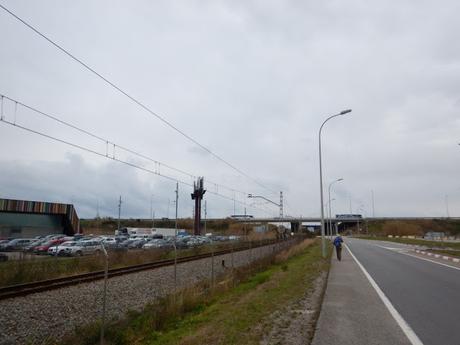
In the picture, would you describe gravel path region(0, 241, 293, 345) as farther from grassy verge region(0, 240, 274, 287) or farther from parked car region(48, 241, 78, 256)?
parked car region(48, 241, 78, 256)

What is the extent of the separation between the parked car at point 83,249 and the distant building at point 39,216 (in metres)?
18.0

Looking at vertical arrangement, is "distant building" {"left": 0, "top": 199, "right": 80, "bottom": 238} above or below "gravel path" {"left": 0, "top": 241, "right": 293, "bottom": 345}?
above

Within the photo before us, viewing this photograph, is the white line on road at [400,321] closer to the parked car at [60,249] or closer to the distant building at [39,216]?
the parked car at [60,249]

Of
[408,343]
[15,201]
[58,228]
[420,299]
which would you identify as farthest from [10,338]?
[58,228]

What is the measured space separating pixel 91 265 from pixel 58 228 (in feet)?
165

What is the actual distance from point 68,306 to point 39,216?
5818 centimetres

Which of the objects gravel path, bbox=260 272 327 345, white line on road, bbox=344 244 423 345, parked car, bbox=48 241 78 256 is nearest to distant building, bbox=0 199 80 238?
parked car, bbox=48 241 78 256

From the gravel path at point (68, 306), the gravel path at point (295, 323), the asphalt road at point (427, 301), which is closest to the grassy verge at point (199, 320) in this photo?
the gravel path at point (295, 323)

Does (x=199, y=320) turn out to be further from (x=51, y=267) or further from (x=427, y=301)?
(x=51, y=267)

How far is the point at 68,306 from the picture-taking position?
13273 millimetres

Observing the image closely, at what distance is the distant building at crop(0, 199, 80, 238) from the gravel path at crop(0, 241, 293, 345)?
134 ft

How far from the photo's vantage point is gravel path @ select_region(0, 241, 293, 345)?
1044 cm

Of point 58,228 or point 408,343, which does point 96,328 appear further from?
point 58,228

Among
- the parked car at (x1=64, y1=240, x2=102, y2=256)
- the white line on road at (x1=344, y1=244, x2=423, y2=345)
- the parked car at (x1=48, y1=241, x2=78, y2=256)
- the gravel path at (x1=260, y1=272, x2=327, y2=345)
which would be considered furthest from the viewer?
the parked car at (x1=64, y1=240, x2=102, y2=256)
